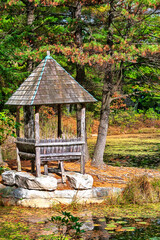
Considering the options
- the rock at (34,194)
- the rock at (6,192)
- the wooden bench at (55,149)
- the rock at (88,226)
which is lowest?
the rock at (6,192)

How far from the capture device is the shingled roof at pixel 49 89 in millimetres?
9844

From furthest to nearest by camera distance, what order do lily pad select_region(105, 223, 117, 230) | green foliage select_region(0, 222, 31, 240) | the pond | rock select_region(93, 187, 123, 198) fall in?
rock select_region(93, 187, 123, 198) < lily pad select_region(105, 223, 117, 230) < the pond < green foliage select_region(0, 222, 31, 240)

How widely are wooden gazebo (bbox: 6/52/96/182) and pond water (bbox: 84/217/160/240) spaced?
7.99 feet

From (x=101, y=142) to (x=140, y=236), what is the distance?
6679 mm

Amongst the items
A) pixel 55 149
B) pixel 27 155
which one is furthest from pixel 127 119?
pixel 55 149

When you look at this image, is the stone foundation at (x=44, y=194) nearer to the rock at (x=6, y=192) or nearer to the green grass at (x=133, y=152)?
the rock at (x=6, y=192)

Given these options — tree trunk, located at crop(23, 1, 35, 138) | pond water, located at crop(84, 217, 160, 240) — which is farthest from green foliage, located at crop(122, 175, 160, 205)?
tree trunk, located at crop(23, 1, 35, 138)

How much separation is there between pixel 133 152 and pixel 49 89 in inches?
363

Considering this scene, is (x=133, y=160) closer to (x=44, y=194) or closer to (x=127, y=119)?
(x=44, y=194)

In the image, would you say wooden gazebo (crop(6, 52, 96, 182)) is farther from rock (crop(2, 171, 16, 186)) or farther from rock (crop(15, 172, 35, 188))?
rock (crop(2, 171, 16, 186))

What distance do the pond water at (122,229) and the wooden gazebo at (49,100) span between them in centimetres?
243

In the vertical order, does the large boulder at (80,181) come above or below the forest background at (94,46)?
below

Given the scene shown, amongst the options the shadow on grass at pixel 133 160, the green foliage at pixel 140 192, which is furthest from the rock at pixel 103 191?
the shadow on grass at pixel 133 160

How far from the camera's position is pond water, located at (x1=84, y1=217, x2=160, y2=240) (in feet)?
22.4
